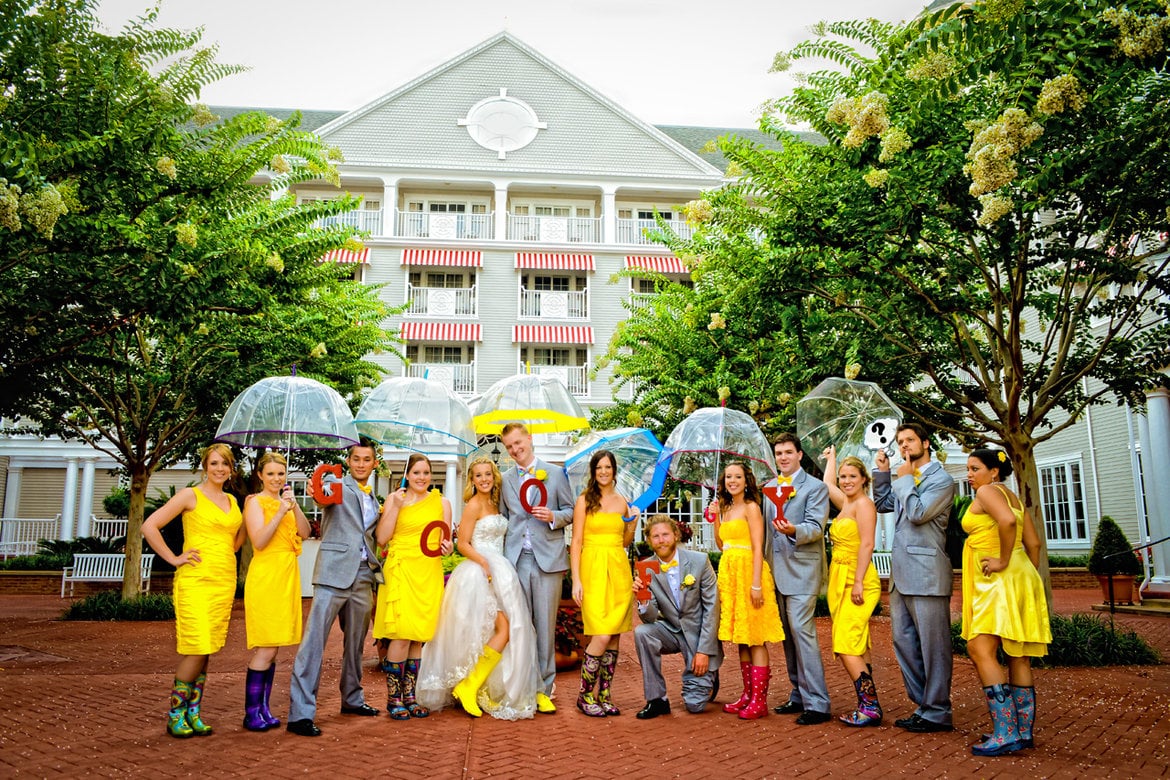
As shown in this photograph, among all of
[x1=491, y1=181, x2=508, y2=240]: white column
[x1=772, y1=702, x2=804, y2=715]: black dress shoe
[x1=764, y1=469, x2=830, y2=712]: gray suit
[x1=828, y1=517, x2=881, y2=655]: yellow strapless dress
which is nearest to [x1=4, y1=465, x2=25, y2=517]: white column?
[x1=491, y1=181, x2=508, y2=240]: white column

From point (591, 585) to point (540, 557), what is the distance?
468mm

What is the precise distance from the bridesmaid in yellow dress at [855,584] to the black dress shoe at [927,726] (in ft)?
0.85

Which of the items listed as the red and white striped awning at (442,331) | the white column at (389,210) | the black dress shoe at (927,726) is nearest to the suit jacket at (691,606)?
the black dress shoe at (927,726)

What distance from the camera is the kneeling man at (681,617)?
22.2 ft

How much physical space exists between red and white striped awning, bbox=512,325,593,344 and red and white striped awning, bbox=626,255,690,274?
298 cm

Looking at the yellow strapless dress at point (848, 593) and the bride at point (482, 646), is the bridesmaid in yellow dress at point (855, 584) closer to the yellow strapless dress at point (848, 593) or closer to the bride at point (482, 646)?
the yellow strapless dress at point (848, 593)

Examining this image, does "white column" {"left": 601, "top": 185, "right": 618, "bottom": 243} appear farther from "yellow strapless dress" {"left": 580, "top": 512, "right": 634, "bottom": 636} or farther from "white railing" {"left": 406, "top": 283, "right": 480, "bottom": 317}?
"yellow strapless dress" {"left": 580, "top": 512, "right": 634, "bottom": 636}

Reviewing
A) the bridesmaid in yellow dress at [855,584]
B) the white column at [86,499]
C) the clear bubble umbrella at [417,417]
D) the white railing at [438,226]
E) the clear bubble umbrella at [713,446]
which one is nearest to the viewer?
the bridesmaid in yellow dress at [855,584]

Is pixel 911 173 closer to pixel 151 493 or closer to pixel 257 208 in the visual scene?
pixel 257 208

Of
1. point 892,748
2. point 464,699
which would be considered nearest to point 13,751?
point 464,699

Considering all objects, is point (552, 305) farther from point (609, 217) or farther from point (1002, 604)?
point (1002, 604)

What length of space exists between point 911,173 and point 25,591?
70.3 ft

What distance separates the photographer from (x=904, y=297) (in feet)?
30.5

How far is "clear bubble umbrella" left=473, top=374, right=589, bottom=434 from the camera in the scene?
28.0 feet
